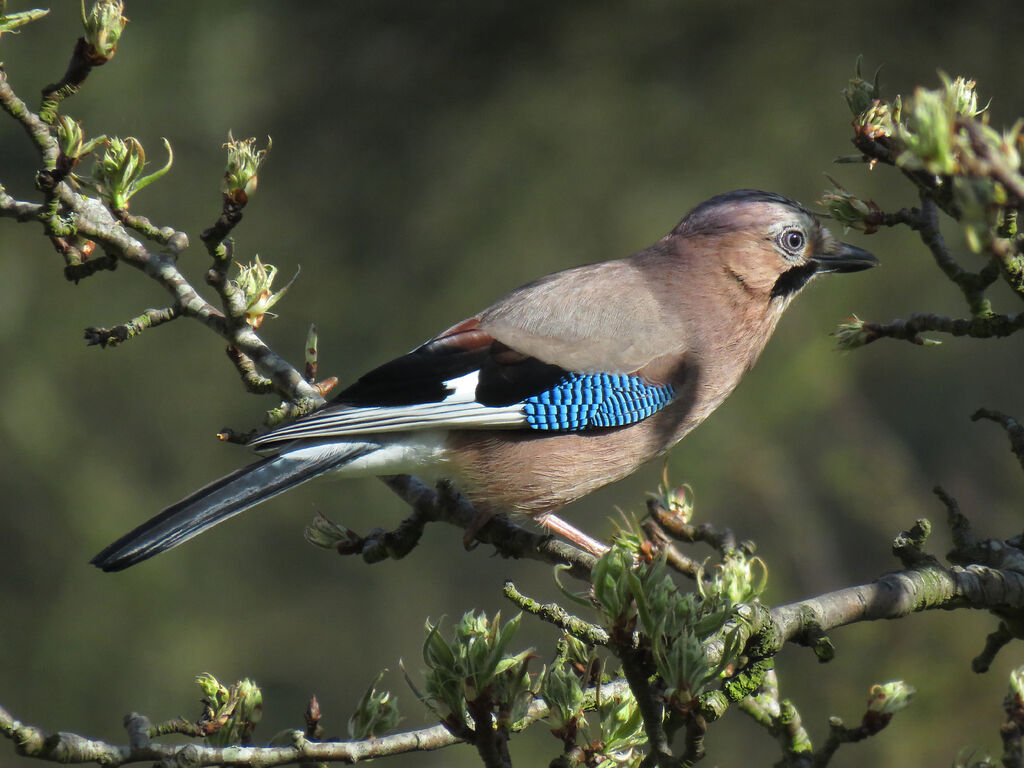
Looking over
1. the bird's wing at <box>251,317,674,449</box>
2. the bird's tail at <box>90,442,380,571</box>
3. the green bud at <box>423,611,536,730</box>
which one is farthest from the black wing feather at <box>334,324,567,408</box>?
the green bud at <box>423,611,536,730</box>

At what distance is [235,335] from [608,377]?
43.0 inches

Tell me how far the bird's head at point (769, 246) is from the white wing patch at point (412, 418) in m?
0.91

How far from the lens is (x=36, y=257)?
5.71m

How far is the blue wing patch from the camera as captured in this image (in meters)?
3.18

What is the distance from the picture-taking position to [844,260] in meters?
3.52

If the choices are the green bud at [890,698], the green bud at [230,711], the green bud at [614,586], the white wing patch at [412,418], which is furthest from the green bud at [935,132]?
the white wing patch at [412,418]

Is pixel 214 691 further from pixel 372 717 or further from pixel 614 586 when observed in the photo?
pixel 614 586

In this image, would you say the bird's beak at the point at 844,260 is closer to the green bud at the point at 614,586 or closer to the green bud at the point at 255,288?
the green bud at the point at 255,288

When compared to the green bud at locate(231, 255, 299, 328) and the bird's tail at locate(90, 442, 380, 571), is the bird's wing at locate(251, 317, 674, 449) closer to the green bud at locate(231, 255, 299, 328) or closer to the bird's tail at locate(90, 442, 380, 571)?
the bird's tail at locate(90, 442, 380, 571)

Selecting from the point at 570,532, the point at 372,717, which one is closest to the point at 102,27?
the point at 372,717

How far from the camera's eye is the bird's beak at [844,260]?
11.5 feet

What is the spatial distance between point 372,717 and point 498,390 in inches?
50.8

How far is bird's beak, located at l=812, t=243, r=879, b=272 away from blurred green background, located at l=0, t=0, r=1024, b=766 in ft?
3.46

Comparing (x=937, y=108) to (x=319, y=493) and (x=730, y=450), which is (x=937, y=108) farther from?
(x=319, y=493)
